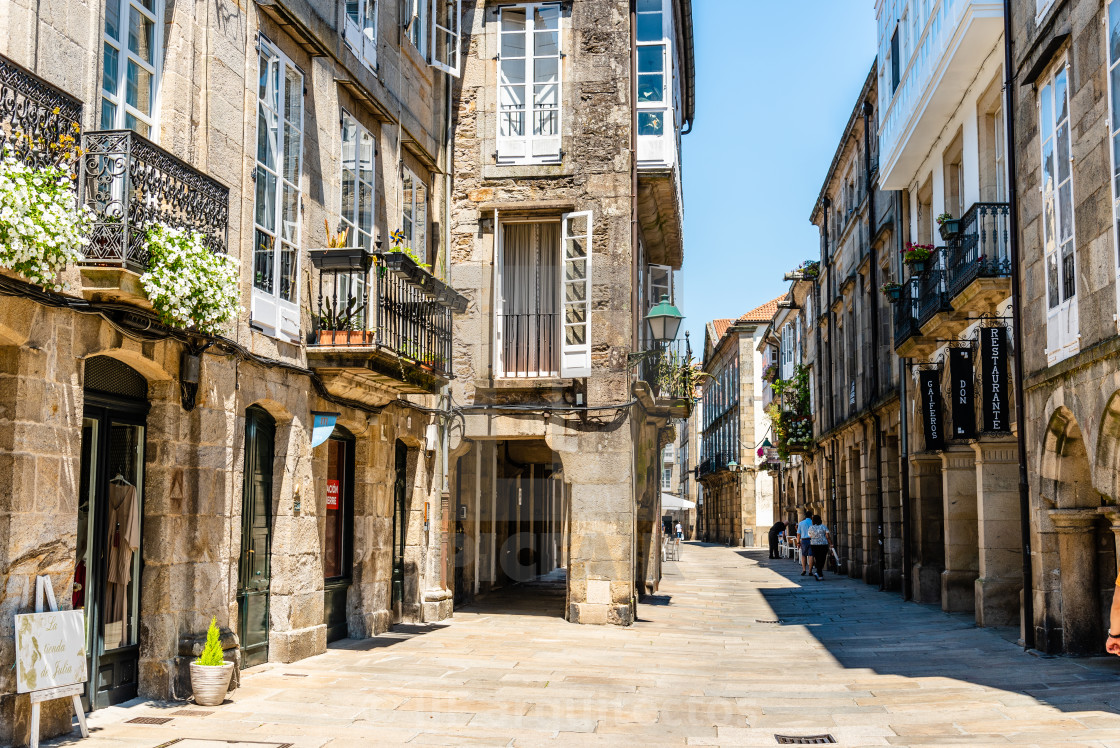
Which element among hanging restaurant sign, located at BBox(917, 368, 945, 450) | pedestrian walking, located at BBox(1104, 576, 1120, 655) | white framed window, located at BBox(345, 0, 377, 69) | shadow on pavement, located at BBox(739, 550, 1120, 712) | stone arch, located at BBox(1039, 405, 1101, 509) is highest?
white framed window, located at BBox(345, 0, 377, 69)

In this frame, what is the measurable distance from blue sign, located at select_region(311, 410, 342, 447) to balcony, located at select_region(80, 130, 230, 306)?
367 centimetres

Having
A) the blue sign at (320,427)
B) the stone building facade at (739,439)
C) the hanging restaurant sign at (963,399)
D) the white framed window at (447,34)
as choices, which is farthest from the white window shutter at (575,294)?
the stone building facade at (739,439)

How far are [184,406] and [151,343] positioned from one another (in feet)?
2.42

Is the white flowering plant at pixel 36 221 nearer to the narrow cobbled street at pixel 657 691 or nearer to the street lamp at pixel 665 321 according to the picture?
the narrow cobbled street at pixel 657 691

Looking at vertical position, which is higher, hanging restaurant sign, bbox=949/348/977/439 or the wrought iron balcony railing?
the wrought iron balcony railing

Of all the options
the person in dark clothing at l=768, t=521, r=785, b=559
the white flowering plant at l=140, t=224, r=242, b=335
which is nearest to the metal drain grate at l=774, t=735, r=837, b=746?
the white flowering plant at l=140, t=224, r=242, b=335

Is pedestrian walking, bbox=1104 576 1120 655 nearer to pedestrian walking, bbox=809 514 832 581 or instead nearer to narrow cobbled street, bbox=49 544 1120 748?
narrow cobbled street, bbox=49 544 1120 748

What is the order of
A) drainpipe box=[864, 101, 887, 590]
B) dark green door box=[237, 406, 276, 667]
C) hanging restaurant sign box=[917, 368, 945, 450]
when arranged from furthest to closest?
drainpipe box=[864, 101, 887, 590], hanging restaurant sign box=[917, 368, 945, 450], dark green door box=[237, 406, 276, 667]

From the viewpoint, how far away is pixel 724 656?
12180 millimetres

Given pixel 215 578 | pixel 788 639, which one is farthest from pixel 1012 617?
pixel 215 578

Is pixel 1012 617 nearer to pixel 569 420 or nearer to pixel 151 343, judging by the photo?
pixel 569 420

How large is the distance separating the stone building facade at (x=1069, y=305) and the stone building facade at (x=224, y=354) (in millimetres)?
7089

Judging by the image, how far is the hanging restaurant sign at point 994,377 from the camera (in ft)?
43.8

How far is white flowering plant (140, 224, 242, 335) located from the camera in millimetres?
7547
